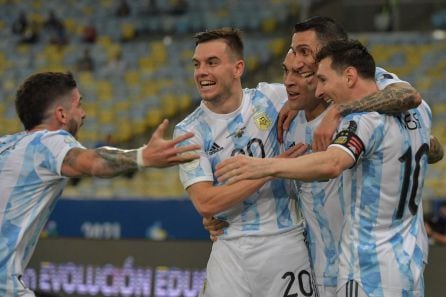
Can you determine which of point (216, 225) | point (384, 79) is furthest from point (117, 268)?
point (384, 79)

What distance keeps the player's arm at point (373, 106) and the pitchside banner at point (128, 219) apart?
7.59 m

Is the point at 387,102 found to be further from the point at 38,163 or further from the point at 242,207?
the point at 38,163

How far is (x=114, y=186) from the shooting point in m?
16.3

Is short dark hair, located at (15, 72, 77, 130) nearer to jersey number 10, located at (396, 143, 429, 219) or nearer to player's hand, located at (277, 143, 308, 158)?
player's hand, located at (277, 143, 308, 158)

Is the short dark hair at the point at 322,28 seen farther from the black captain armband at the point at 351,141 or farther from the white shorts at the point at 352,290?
the white shorts at the point at 352,290

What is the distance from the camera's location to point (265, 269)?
5570 mm

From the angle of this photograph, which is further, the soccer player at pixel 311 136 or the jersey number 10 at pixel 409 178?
the soccer player at pixel 311 136

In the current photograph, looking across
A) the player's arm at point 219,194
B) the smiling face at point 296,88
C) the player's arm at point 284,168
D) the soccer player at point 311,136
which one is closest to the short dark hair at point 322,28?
the soccer player at point 311,136

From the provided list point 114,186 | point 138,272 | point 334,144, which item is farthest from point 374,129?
point 114,186

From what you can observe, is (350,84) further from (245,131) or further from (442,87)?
(442,87)

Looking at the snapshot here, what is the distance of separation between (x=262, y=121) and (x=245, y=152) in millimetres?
231

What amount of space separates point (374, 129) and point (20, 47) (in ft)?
56.0

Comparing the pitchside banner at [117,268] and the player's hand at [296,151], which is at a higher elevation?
the player's hand at [296,151]

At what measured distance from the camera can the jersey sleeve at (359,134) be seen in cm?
468
